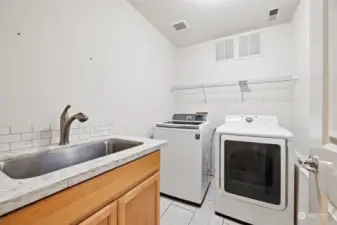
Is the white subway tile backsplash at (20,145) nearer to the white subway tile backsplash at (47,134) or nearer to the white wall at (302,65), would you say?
the white subway tile backsplash at (47,134)

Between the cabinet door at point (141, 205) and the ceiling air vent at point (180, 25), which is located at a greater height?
the ceiling air vent at point (180, 25)

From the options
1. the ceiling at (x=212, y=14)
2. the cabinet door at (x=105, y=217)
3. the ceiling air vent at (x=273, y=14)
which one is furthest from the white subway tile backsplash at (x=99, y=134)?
the ceiling air vent at (x=273, y=14)

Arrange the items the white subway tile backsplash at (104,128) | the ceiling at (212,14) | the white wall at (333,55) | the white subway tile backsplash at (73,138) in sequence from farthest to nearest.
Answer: the ceiling at (212,14), the white subway tile backsplash at (104,128), the white subway tile backsplash at (73,138), the white wall at (333,55)

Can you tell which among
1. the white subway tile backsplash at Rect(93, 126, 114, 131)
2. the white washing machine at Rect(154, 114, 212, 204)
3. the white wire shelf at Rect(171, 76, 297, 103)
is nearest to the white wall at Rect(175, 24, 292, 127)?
the white wire shelf at Rect(171, 76, 297, 103)

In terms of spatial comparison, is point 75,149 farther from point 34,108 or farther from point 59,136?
point 34,108

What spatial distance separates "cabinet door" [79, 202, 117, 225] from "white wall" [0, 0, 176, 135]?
770 millimetres

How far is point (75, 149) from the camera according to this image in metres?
1.26

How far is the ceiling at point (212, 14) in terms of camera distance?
2.05 meters

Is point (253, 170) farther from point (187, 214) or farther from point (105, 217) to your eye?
point (105, 217)

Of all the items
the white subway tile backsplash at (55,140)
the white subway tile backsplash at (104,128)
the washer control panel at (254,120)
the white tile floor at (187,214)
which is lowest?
the white tile floor at (187,214)

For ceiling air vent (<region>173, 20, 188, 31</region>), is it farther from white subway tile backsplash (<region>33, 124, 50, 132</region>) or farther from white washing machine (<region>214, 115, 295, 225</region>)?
white subway tile backsplash (<region>33, 124, 50, 132</region>)

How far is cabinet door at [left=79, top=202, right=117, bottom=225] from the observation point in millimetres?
759

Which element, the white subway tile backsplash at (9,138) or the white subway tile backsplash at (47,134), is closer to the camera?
the white subway tile backsplash at (9,138)

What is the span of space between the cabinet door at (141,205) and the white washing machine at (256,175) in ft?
3.22
